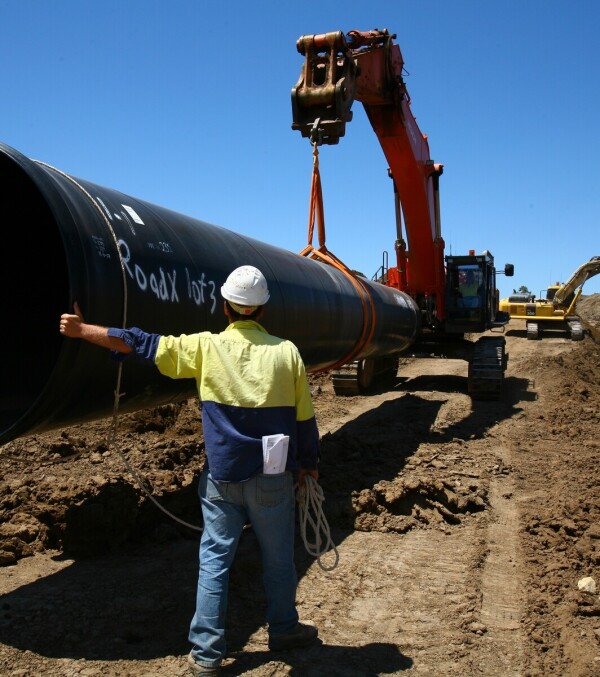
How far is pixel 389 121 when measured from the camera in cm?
1125

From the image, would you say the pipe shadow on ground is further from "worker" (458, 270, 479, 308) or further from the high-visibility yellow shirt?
"worker" (458, 270, 479, 308)

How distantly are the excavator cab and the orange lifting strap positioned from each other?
17.2 ft

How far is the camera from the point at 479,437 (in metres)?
9.62

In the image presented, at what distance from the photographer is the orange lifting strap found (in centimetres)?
791

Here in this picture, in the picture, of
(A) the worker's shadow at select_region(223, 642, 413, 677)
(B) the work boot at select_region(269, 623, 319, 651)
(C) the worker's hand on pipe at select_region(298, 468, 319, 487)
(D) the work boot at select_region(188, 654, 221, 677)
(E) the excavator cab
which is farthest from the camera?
(E) the excavator cab

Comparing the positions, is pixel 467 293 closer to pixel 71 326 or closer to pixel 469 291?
pixel 469 291

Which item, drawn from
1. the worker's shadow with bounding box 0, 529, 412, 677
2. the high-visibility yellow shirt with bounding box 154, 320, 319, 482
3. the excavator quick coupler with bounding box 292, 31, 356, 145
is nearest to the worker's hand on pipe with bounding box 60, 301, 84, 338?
the high-visibility yellow shirt with bounding box 154, 320, 319, 482

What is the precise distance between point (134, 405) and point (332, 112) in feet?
16.6

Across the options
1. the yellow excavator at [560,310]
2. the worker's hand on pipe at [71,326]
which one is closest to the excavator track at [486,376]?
the worker's hand on pipe at [71,326]

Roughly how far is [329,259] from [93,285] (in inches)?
205

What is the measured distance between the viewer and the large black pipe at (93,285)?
3.51 metres

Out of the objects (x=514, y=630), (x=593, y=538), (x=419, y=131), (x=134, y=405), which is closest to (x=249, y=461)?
(x=134, y=405)

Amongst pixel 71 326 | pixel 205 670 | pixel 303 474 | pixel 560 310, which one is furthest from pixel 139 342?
pixel 560 310

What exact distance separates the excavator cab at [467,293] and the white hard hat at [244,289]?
36.0 feet
